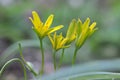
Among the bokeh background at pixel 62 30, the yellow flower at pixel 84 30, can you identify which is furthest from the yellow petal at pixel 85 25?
the bokeh background at pixel 62 30

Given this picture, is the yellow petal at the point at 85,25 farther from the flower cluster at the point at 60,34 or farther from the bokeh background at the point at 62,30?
the bokeh background at the point at 62,30

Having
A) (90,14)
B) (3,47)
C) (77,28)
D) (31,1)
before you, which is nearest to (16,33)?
(3,47)

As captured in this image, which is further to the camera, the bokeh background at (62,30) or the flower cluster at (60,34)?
the bokeh background at (62,30)

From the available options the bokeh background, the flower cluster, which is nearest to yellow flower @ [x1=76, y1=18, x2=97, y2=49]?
the flower cluster

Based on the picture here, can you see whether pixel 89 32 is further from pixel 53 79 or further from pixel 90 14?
pixel 90 14

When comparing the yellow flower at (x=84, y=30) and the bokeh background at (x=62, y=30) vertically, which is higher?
the bokeh background at (x=62, y=30)

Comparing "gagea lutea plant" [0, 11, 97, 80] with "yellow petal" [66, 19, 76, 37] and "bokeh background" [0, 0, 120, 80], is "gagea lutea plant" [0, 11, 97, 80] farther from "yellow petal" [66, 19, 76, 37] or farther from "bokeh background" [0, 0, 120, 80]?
"bokeh background" [0, 0, 120, 80]

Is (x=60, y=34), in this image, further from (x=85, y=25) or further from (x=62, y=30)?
(x=62, y=30)

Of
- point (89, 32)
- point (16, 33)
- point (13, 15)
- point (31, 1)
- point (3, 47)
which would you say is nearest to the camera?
point (89, 32)
